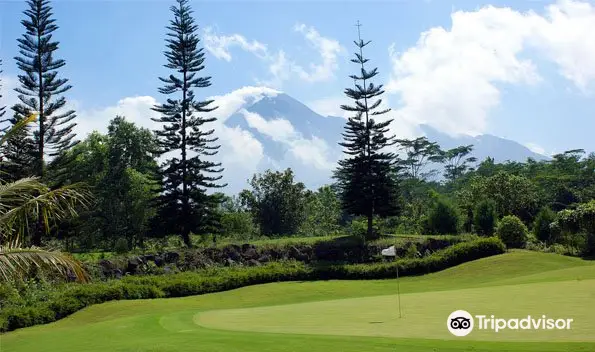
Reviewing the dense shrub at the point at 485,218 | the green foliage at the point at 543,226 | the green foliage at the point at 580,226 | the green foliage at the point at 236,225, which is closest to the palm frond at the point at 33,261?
the green foliage at the point at 580,226

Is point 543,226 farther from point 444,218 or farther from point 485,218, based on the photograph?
point 444,218

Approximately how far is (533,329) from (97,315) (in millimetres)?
14448

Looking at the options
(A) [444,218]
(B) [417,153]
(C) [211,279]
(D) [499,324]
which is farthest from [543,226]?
(B) [417,153]

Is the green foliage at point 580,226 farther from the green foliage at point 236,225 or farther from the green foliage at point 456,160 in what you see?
the green foliage at point 456,160

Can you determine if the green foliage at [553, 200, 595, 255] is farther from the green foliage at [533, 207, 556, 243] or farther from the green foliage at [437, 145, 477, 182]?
the green foliage at [437, 145, 477, 182]

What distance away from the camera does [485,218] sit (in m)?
34.1

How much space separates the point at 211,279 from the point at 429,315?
1556 centimetres

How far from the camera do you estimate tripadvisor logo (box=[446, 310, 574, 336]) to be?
28.0 feet

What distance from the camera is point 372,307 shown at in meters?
13.3

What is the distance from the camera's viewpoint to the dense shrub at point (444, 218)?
1421 inches

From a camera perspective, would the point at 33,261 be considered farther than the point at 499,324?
No

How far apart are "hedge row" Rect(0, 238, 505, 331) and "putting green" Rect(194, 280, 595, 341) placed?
279 inches

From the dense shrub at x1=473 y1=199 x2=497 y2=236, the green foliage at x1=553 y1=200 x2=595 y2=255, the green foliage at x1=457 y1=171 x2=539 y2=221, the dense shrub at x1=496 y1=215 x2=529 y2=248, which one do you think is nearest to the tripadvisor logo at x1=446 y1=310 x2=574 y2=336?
the green foliage at x1=553 y1=200 x2=595 y2=255

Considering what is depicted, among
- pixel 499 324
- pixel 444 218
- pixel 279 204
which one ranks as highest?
pixel 279 204
